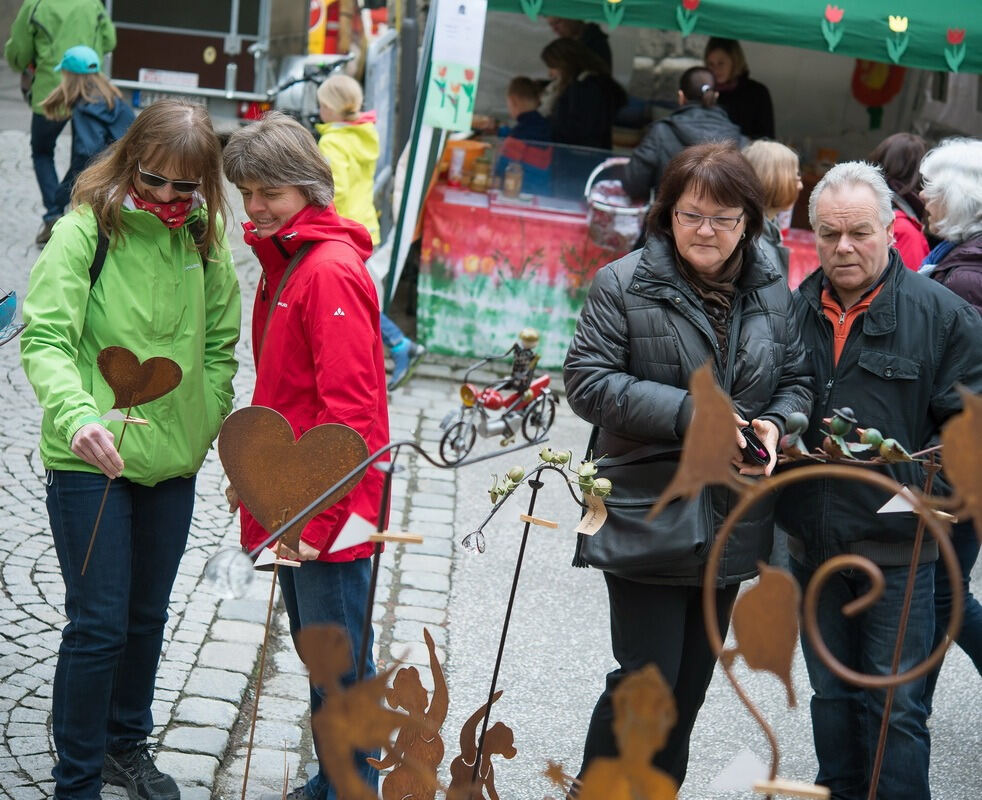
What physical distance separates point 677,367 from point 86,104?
627 cm

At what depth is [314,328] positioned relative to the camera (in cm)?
259

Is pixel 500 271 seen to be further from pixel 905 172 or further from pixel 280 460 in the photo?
pixel 280 460

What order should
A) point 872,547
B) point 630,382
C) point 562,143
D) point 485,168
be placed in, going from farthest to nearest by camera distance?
1. point 562,143
2. point 485,168
3. point 872,547
4. point 630,382

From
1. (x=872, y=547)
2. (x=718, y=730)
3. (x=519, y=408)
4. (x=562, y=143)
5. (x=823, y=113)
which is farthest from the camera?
(x=823, y=113)

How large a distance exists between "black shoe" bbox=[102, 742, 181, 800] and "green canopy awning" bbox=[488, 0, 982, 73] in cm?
471

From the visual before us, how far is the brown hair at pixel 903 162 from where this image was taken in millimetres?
4641

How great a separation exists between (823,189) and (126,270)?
162cm

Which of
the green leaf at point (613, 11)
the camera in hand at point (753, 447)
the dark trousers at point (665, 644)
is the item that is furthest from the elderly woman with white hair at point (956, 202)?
the green leaf at point (613, 11)

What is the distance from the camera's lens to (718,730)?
3941 millimetres

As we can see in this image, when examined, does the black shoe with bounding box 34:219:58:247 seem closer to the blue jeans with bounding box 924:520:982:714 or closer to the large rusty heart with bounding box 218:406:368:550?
the blue jeans with bounding box 924:520:982:714

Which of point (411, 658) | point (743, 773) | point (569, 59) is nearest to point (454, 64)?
point (569, 59)

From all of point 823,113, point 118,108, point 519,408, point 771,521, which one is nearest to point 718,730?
point 771,521

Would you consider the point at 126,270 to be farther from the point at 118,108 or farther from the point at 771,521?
the point at 118,108

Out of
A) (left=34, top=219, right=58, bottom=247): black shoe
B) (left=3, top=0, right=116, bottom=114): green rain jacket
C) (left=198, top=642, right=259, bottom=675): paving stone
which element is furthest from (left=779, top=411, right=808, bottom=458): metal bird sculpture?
(left=3, top=0, right=116, bottom=114): green rain jacket
